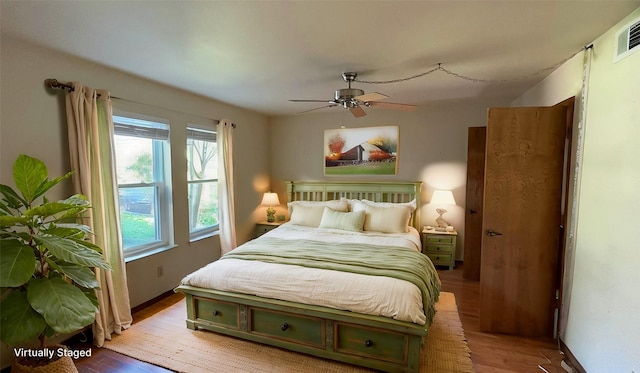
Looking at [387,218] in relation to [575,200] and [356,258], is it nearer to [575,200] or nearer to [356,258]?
[356,258]

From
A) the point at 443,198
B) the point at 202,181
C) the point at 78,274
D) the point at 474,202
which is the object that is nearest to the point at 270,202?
the point at 202,181

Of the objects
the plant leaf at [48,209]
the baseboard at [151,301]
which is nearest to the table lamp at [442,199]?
the baseboard at [151,301]

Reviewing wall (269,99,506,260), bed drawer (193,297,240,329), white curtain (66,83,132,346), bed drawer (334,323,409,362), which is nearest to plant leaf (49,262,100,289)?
white curtain (66,83,132,346)

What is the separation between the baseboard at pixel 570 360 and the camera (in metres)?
2.03

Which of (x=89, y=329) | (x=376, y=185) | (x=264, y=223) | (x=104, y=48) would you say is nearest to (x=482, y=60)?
(x=376, y=185)

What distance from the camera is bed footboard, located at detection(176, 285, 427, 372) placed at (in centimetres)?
202

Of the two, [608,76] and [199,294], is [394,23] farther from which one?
[199,294]

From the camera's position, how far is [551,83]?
2715 mm

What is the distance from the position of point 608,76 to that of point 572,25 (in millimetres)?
428

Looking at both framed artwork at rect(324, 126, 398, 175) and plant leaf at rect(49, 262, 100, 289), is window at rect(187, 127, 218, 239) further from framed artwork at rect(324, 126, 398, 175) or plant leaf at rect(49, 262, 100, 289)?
plant leaf at rect(49, 262, 100, 289)

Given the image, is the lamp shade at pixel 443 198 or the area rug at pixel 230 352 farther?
the lamp shade at pixel 443 198

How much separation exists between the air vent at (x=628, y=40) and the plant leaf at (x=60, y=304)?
10.9 ft

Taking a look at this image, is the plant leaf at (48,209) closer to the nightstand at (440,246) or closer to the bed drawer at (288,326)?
the bed drawer at (288,326)

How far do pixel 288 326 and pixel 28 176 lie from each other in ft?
6.44
